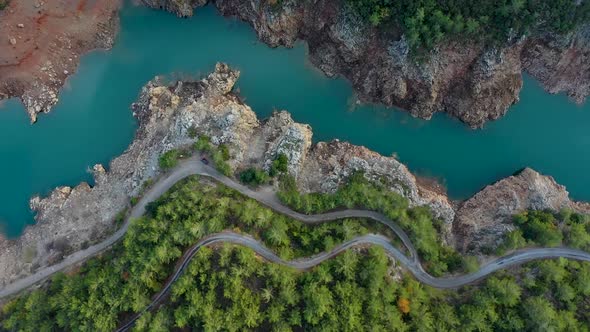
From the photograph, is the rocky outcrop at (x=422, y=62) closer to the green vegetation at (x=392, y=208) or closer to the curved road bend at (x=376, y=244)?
the green vegetation at (x=392, y=208)

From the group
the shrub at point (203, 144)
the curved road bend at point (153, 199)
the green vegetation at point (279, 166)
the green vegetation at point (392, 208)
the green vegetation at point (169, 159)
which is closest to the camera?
the green vegetation at point (392, 208)

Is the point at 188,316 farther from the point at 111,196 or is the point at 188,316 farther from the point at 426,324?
the point at 426,324

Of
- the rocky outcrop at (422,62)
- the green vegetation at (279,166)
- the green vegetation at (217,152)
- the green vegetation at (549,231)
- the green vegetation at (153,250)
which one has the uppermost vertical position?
the rocky outcrop at (422,62)

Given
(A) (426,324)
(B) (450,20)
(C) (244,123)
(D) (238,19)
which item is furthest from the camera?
(D) (238,19)

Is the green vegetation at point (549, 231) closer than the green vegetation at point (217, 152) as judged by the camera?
Yes

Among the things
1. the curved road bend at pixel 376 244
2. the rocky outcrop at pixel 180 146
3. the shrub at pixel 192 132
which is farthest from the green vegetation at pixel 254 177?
the shrub at pixel 192 132

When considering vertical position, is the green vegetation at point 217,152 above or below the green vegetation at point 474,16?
below

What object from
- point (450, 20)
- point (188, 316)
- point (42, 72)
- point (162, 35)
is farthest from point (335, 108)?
point (42, 72)
